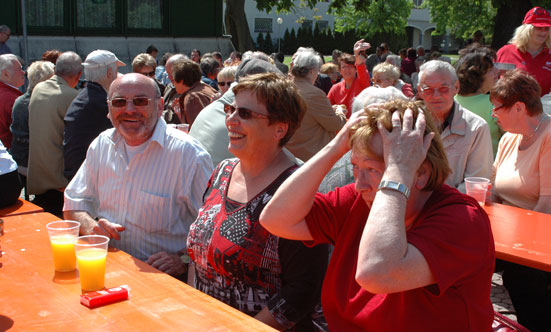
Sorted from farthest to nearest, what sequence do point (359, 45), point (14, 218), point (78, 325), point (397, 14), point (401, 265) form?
point (397, 14) < point (359, 45) < point (14, 218) < point (78, 325) < point (401, 265)

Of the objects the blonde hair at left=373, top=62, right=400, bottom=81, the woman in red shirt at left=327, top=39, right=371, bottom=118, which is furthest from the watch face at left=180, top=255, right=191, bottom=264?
the woman in red shirt at left=327, top=39, right=371, bottom=118

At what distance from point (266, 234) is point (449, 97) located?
2078 mm

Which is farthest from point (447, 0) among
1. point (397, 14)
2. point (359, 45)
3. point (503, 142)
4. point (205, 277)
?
point (205, 277)

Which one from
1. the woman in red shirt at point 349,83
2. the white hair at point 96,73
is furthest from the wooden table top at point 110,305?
the woman in red shirt at point 349,83

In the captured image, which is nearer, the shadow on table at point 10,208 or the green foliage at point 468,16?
the shadow on table at point 10,208

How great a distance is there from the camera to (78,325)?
2035mm

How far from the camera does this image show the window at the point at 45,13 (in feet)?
54.2

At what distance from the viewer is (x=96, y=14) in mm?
17469

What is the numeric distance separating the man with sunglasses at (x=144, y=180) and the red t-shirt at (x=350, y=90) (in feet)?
15.2

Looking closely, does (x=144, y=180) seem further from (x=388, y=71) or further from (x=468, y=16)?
(x=468, y=16)

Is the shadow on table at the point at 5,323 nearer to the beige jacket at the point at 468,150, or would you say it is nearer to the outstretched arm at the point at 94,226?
the outstretched arm at the point at 94,226

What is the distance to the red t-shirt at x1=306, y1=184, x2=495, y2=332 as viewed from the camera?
1.78 metres

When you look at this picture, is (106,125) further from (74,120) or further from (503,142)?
(503,142)

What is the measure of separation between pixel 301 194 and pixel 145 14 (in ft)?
57.5
